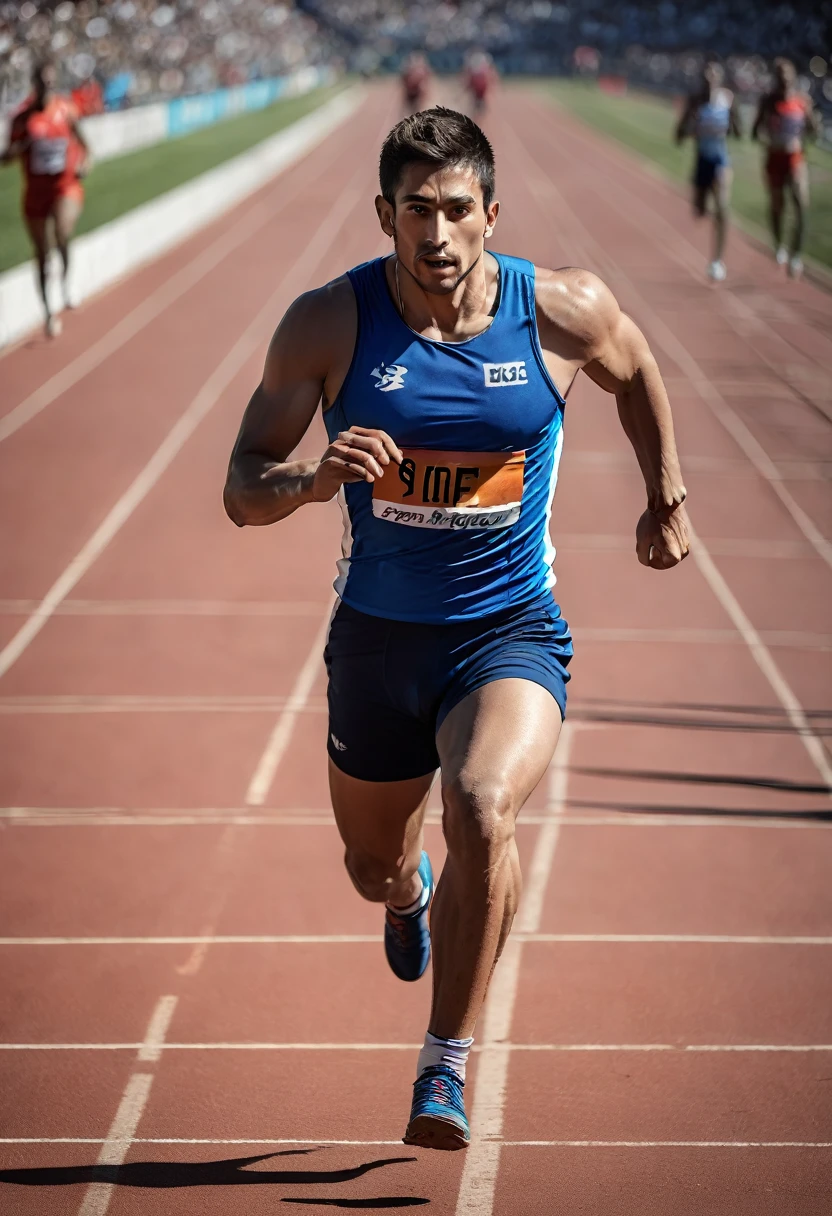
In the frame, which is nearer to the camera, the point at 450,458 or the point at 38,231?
the point at 450,458

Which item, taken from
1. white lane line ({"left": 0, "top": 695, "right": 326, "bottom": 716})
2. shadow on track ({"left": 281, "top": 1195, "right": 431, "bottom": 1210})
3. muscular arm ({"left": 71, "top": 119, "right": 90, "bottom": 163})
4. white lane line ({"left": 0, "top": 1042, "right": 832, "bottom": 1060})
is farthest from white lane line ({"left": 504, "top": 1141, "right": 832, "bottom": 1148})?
muscular arm ({"left": 71, "top": 119, "right": 90, "bottom": 163})

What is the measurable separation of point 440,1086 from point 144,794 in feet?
8.67

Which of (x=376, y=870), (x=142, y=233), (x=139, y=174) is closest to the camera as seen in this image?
(x=376, y=870)

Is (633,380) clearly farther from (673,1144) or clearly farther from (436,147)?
(673,1144)

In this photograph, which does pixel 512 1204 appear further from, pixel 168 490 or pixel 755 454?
pixel 755 454

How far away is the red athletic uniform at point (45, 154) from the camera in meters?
13.0

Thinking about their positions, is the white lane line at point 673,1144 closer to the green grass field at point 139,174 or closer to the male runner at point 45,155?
the male runner at point 45,155

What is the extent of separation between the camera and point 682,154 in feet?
107

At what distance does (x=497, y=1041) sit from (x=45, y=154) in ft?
34.9

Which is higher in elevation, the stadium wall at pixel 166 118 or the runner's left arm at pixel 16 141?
the runner's left arm at pixel 16 141

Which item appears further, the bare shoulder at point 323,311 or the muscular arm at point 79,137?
the muscular arm at point 79,137

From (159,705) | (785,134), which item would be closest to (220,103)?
(785,134)

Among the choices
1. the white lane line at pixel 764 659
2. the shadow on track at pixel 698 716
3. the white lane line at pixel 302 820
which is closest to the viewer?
the white lane line at pixel 302 820

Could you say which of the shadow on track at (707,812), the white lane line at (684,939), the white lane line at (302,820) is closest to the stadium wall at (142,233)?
the white lane line at (302,820)
